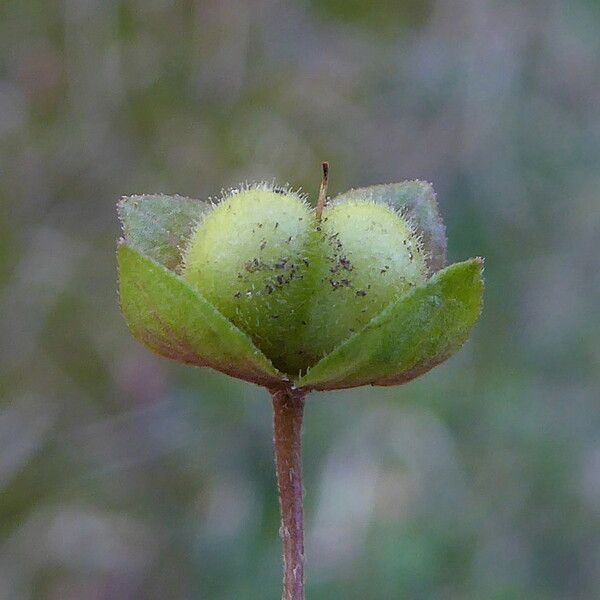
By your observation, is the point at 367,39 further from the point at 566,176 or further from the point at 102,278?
the point at 102,278

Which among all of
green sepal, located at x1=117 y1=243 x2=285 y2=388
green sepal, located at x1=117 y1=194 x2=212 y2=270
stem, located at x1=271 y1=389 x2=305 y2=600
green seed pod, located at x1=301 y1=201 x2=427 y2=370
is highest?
green sepal, located at x1=117 y1=194 x2=212 y2=270

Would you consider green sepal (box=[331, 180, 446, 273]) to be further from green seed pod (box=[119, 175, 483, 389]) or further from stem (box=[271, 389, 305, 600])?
stem (box=[271, 389, 305, 600])

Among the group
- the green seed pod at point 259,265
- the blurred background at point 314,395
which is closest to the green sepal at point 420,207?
the green seed pod at point 259,265

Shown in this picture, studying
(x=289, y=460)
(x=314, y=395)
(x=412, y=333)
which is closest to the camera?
(x=412, y=333)

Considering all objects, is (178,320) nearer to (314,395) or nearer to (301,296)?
(301,296)

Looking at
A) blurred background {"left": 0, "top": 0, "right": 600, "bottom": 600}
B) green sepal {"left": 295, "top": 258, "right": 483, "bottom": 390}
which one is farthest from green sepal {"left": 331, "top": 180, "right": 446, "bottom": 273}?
blurred background {"left": 0, "top": 0, "right": 600, "bottom": 600}

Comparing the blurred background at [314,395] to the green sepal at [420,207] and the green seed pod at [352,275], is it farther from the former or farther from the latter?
the green seed pod at [352,275]

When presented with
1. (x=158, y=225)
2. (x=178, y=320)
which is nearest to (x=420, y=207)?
(x=158, y=225)
